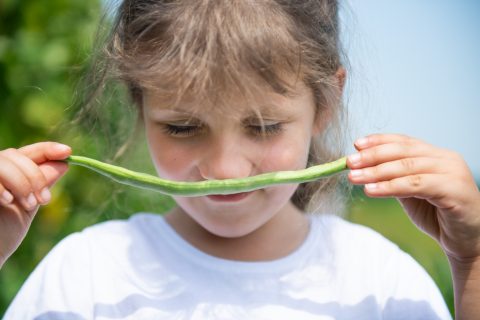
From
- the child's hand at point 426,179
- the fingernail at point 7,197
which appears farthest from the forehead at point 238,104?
the fingernail at point 7,197

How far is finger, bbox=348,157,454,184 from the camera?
5.07 feet

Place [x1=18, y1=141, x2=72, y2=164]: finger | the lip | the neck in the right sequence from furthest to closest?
the neck → the lip → [x1=18, y1=141, x2=72, y2=164]: finger

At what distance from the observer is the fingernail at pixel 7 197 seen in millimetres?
1553

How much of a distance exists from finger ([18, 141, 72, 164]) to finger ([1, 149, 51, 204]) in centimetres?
3

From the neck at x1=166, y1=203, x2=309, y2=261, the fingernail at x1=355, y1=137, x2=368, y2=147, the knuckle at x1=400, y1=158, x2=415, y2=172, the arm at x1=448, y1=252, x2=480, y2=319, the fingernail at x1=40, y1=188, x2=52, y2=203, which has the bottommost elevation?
the neck at x1=166, y1=203, x2=309, y2=261

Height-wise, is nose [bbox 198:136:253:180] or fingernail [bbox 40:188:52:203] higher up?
nose [bbox 198:136:253:180]

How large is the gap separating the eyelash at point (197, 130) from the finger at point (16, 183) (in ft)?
1.37

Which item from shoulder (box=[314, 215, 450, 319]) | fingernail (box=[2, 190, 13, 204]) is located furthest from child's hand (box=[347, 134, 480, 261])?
fingernail (box=[2, 190, 13, 204])

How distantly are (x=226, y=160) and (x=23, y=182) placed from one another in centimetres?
53

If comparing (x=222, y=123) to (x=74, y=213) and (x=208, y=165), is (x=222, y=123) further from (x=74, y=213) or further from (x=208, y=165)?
(x=74, y=213)

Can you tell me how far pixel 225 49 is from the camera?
1.62 metres

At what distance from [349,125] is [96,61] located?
927mm

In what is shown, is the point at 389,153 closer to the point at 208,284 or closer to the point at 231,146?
the point at 231,146

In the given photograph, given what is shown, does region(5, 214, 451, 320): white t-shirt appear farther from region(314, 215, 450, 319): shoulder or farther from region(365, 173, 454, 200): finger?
region(365, 173, 454, 200): finger
